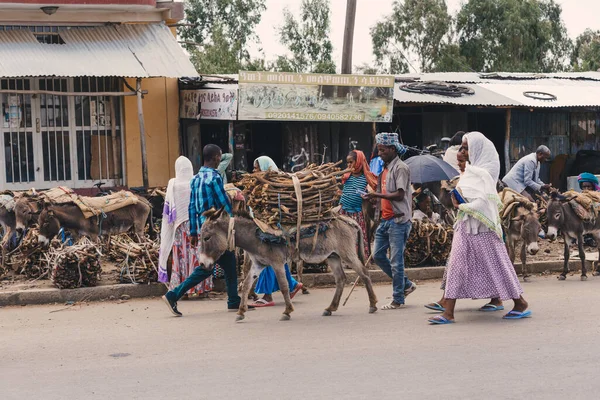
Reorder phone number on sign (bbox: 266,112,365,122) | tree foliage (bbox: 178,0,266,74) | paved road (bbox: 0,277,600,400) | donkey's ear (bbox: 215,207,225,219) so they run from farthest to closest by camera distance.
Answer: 1. tree foliage (bbox: 178,0,266,74)
2. phone number on sign (bbox: 266,112,365,122)
3. donkey's ear (bbox: 215,207,225,219)
4. paved road (bbox: 0,277,600,400)

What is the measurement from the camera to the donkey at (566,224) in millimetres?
12070

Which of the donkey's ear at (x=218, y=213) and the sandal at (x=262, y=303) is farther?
the sandal at (x=262, y=303)

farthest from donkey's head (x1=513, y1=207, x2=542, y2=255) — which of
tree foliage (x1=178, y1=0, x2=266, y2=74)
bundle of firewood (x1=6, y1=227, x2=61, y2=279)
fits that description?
tree foliage (x1=178, y1=0, x2=266, y2=74)

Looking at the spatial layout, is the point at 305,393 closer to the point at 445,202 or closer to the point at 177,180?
the point at 177,180

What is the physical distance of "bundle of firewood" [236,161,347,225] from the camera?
9406 millimetres

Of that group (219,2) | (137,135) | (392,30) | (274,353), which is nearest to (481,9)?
(392,30)

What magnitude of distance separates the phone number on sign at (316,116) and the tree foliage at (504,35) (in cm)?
2718

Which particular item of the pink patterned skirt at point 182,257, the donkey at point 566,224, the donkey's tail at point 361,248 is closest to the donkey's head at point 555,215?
the donkey at point 566,224

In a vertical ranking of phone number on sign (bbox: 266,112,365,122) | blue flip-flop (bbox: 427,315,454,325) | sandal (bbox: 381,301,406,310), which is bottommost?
sandal (bbox: 381,301,406,310)

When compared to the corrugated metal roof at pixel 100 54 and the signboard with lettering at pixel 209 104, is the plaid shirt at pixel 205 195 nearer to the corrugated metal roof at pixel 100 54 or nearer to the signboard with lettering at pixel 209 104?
the corrugated metal roof at pixel 100 54

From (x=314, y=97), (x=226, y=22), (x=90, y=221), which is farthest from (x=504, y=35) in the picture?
(x=90, y=221)

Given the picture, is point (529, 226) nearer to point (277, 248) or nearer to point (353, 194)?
point (353, 194)

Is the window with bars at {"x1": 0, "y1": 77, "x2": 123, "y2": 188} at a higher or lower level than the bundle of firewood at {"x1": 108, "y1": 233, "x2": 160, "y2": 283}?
higher

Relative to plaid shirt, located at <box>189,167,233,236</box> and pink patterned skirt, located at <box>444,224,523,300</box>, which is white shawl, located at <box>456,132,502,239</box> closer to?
pink patterned skirt, located at <box>444,224,523,300</box>
